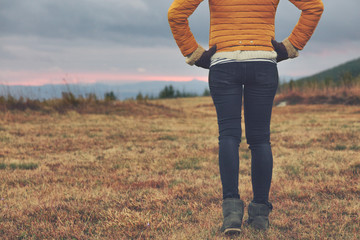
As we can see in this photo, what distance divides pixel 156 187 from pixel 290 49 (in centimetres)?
240

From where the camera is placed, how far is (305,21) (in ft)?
8.79

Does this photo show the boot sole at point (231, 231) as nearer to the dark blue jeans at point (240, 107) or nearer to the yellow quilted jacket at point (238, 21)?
the dark blue jeans at point (240, 107)

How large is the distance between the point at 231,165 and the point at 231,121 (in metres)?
0.36

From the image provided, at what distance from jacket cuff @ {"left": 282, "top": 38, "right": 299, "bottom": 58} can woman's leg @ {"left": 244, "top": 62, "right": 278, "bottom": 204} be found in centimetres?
21

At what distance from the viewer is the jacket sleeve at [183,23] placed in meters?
2.55

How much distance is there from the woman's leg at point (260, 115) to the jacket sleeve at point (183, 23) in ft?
1.69

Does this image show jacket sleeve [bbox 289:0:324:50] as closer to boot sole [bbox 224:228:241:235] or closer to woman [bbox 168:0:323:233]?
woman [bbox 168:0:323:233]

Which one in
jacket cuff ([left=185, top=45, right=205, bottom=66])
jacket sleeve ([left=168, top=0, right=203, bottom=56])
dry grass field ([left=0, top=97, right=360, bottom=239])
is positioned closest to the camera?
jacket sleeve ([left=168, top=0, right=203, bottom=56])

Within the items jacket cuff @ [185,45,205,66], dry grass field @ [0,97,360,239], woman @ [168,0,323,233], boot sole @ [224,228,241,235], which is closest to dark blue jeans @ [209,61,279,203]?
woman @ [168,0,323,233]

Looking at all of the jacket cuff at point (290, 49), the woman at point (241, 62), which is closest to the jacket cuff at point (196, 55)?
the woman at point (241, 62)

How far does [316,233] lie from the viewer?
274 centimetres

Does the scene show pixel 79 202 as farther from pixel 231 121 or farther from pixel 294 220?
pixel 294 220

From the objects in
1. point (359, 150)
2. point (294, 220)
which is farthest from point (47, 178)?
point (359, 150)

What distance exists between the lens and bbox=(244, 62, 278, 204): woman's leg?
8.55 ft
